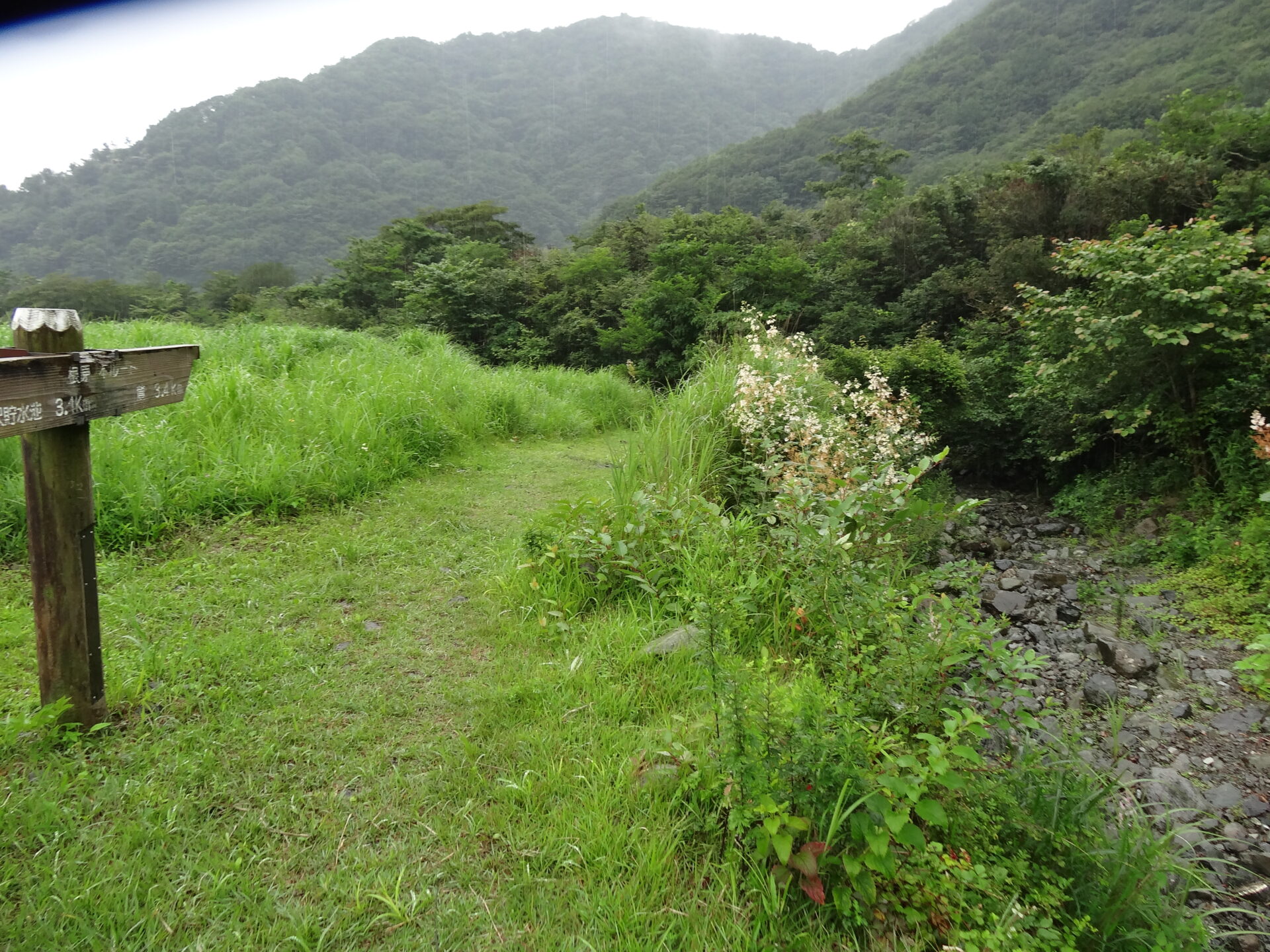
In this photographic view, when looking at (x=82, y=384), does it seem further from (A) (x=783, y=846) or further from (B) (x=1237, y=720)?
(B) (x=1237, y=720)

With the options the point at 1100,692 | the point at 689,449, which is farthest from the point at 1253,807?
the point at 689,449

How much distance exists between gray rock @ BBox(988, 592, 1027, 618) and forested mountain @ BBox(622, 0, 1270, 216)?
79.0 feet

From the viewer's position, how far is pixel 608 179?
6738cm

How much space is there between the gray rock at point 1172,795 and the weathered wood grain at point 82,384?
14.9 feet

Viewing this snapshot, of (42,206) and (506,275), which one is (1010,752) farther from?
(42,206)

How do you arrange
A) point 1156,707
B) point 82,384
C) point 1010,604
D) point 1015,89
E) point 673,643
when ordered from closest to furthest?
point 82,384 < point 673,643 < point 1156,707 < point 1010,604 < point 1015,89

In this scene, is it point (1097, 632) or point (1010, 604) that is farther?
point (1010, 604)

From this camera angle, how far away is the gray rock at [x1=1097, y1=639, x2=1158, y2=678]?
4.42 metres

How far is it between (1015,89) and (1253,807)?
49845mm

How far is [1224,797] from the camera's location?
3.13 m

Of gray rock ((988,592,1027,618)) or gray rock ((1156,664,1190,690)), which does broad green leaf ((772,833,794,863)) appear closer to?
gray rock ((1156,664,1190,690))

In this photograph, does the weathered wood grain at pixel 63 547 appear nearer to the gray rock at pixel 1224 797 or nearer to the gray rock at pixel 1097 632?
the gray rock at pixel 1224 797

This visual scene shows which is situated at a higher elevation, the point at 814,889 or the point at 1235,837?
the point at 814,889

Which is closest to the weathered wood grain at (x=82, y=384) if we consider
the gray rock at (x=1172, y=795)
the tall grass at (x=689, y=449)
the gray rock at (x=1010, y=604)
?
the tall grass at (x=689, y=449)
